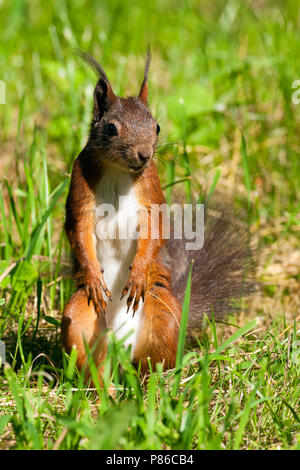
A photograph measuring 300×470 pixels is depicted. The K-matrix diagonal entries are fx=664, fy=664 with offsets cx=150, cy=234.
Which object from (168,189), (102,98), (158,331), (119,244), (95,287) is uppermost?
(102,98)

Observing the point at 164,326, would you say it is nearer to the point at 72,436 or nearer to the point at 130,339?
the point at 130,339

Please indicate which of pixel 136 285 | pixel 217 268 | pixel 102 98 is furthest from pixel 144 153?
pixel 217 268

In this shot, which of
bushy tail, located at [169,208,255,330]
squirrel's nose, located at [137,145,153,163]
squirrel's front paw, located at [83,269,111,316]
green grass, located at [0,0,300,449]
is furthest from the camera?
bushy tail, located at [169,208,255,330]

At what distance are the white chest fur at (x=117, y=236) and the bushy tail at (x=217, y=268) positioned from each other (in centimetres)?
30

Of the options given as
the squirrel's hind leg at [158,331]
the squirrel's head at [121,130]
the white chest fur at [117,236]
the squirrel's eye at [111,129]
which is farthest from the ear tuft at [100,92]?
the squirrel's hind leg at [158,331]

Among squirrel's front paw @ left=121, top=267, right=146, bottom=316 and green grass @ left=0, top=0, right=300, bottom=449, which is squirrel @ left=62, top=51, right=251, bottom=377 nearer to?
squirrel's front paw @ left=121, top=267, right=146, bottom=316

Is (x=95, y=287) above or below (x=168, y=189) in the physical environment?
below

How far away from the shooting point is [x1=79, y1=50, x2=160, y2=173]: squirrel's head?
2.28 meters

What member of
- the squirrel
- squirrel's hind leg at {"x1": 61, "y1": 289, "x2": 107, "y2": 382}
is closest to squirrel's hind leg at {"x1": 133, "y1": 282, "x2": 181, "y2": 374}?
the squirrel

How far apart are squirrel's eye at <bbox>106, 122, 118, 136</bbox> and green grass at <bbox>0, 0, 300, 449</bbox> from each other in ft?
1.10

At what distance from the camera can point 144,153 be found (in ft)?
7.39

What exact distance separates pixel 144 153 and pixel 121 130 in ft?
0.45

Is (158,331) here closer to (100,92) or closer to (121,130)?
(121,130)

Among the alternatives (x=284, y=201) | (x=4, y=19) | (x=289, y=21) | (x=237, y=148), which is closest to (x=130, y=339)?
(x=284, y=201)
